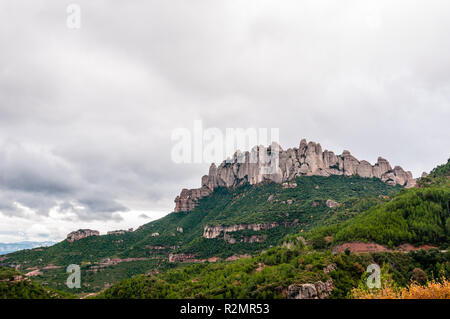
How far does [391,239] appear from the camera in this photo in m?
67.5

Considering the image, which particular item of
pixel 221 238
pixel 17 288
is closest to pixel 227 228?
pixel 221 238

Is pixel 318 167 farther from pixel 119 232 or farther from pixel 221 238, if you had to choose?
pixel 119 232

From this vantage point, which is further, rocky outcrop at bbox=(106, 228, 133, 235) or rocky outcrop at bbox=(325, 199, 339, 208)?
rocky outcrop at bbox=(106, 228, 133, 235)

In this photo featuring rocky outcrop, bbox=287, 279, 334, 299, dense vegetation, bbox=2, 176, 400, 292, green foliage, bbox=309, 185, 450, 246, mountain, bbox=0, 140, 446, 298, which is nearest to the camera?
rocky outcrop, bbox=287, 279, 334, 299

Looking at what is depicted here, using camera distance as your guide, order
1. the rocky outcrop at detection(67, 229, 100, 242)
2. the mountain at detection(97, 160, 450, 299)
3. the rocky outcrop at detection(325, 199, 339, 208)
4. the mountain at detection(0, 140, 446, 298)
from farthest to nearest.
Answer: the rocky outcrop at detection(67, 229, 100, 242)
the rocky outcrop at detection(325, 199, 339, 208)
the mountain at detection(0, 140, 446, 298)
the mountain at detection(97, 160, 450, 299)

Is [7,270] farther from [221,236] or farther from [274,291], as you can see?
[221,236]

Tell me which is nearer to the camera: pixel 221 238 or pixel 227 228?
pixel 221 238

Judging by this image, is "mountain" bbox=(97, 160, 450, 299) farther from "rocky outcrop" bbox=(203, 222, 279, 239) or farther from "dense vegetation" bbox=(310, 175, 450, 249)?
"rocky outcrop" bbox=(203, 222, 279, 239)

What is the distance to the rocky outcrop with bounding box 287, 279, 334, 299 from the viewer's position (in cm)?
4281

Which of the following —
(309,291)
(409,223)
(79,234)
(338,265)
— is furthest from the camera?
(79,234)

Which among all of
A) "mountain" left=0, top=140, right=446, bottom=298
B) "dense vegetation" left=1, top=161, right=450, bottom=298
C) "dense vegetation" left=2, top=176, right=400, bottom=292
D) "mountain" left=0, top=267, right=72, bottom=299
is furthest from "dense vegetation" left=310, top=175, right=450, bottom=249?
"mountain" left=0, top=267, right=72, bottom=299

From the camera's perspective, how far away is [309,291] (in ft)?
141
